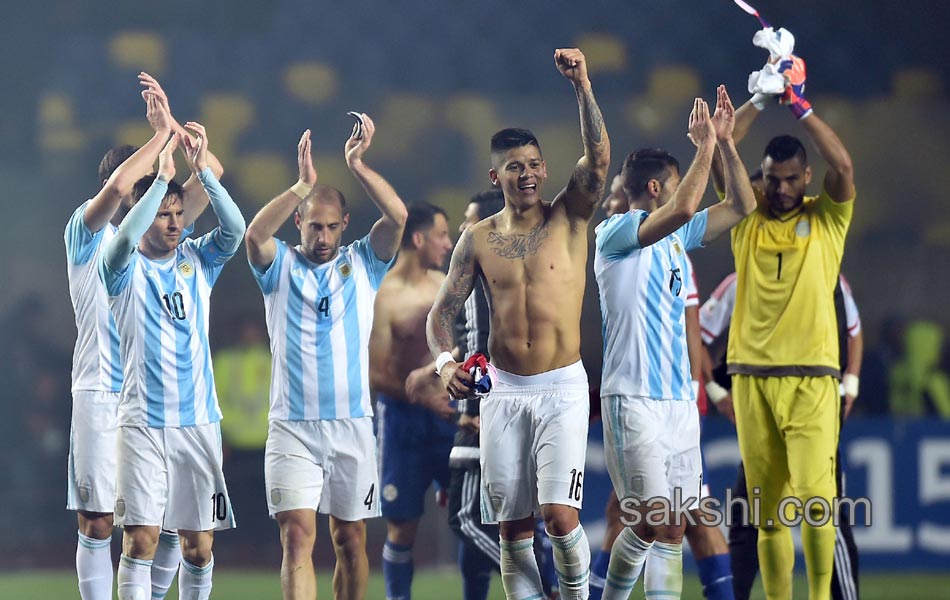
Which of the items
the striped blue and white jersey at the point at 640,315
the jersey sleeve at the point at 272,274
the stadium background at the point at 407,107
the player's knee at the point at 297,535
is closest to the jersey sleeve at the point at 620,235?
the striped blue and white jersey at the point at 640,315

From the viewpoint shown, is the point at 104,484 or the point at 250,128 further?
the point at 250,128

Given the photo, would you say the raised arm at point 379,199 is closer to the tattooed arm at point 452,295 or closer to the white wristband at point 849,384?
the tattooed arm at point 452,295

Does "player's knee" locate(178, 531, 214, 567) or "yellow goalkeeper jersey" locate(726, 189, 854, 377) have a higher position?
"yellow goalkeeper jersey" locate(726, 189, 854, 377)

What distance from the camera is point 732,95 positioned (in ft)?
24.3

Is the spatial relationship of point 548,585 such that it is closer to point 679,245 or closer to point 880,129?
point 679,245

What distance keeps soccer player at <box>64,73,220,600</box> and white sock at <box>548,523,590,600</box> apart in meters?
1.54

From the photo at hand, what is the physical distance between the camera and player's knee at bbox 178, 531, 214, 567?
488 cm

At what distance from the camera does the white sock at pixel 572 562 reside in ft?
14.5

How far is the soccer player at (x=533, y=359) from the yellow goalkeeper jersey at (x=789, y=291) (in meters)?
0.77

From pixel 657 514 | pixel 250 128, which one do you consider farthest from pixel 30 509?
pixel 657 514

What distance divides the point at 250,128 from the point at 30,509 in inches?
95.0

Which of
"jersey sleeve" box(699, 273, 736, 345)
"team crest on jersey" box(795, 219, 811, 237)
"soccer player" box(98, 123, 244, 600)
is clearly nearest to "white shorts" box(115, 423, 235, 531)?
"soccer player" box(98, 123, 244, 600)

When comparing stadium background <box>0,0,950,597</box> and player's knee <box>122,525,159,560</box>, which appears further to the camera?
stadium background <box>0,0,950,597</box>

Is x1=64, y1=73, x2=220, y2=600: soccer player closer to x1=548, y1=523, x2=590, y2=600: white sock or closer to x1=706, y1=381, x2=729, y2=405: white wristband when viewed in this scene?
x1=548, y1=523, x2=590, y2=600: white sock
